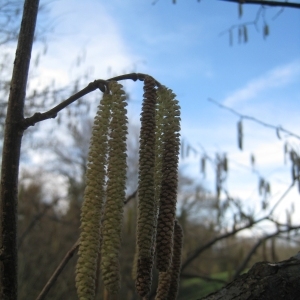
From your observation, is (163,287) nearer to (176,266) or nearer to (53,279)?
(176,266)

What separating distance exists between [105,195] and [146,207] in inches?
2.3

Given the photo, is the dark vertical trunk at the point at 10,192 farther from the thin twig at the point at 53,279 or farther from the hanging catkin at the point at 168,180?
the hanging catkin at the point at 168,180

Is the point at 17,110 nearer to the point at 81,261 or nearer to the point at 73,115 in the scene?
the point at 81,261

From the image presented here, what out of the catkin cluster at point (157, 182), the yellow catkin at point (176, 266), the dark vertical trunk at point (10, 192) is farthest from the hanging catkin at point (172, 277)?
the dark vertical trunk at point (10, 192)

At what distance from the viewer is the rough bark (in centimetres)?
61

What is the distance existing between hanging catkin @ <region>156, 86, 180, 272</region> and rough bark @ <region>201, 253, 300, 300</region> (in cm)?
10

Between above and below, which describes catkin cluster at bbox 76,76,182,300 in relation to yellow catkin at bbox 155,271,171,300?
above

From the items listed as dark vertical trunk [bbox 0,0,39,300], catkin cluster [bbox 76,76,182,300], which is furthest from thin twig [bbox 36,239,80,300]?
catkin cluster [bbox 76,76,182,300]

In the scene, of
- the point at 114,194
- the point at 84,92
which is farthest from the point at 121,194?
the point at 84,92

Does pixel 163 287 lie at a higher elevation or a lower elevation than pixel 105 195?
lower

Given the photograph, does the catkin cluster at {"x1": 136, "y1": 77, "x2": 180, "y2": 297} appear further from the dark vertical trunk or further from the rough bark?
the dark vertical trunk

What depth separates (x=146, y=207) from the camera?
23.5 inches

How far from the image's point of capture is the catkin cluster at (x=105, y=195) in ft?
1.83

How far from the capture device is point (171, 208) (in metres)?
0.63
